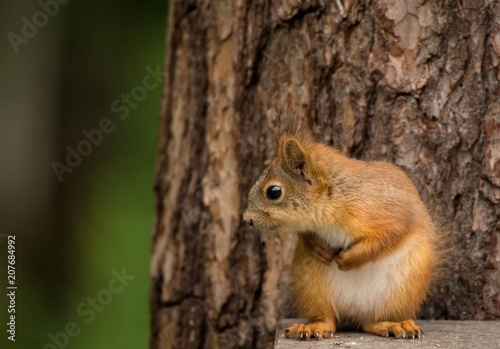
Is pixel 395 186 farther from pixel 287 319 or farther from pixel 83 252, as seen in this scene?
pixel 83 252

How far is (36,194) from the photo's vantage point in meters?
5.76

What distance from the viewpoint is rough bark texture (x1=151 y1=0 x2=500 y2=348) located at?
3.02 m

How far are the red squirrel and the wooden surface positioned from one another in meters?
0.04

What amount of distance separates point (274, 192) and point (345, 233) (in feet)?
0.87

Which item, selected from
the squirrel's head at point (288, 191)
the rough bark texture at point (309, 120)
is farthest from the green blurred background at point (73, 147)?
the squirrel's head at point (288, 191)
